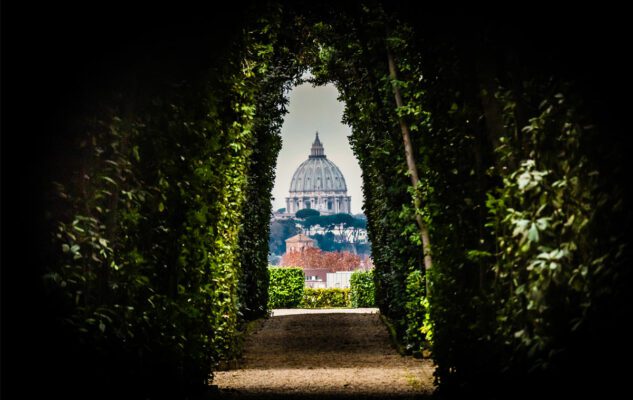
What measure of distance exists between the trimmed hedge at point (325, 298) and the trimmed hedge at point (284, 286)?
2.02 m

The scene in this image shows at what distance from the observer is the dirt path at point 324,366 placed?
1059 centimetres

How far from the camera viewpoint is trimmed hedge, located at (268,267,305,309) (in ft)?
126

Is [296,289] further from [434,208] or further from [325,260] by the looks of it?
[325,260]

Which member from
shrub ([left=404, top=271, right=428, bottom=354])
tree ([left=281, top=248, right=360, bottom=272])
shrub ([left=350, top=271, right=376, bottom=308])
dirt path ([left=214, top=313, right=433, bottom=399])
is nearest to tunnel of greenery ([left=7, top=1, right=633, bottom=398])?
dirt path ([left=214, top=313, right=433, bottom=399])

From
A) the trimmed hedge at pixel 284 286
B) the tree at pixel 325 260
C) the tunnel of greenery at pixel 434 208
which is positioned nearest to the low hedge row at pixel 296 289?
the trimmed hedge at pixel 284 286

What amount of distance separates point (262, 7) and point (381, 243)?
9.20m

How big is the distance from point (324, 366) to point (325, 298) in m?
28.0

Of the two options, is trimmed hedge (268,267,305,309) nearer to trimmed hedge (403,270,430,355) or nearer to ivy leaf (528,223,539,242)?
trimmed hedge (403,270,430,355)

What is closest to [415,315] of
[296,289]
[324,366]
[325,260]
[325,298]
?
[324,366]

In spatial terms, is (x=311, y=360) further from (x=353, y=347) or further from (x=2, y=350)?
(x=2, y=350)

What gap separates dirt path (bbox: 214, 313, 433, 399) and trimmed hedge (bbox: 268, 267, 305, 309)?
15199mm

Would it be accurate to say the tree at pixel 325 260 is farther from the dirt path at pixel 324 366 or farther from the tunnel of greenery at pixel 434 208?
the tunnel of greenery at pixel 434 208

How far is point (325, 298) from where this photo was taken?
1665 inches

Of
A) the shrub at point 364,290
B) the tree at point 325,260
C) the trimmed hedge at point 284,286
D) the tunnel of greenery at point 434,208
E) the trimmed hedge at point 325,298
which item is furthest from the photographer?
the tree at point 325,260
